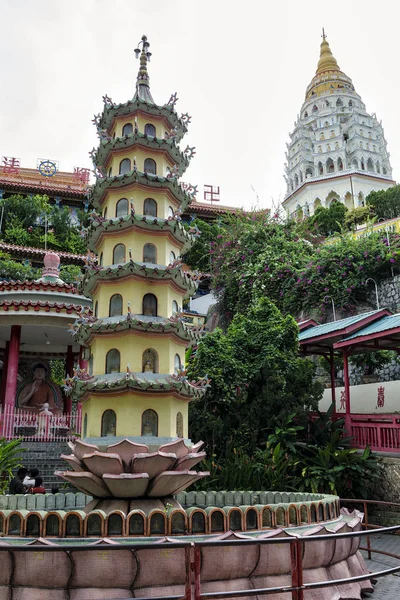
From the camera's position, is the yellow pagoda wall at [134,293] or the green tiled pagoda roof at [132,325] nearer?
the green tiled pagoda roof at [132,325]

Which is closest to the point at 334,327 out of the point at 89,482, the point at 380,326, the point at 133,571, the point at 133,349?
the point at 380,326

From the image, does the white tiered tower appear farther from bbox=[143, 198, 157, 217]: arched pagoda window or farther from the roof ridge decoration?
the roof ridge decoration

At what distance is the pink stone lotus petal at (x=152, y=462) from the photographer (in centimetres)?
766

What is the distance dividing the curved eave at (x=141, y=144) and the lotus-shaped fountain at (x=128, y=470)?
563 cm

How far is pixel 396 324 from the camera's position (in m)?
13.8

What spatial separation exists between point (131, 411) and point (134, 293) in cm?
205

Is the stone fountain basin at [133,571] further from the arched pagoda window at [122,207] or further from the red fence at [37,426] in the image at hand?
the red fence at [37,426]

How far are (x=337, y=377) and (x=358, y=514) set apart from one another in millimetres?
15031

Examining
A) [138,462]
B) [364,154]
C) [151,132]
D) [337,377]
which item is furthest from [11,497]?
[364,154]

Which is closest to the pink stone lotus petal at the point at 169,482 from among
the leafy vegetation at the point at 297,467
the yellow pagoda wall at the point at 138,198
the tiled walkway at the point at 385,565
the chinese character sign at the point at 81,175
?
the tiled walkway at the point at 385,565

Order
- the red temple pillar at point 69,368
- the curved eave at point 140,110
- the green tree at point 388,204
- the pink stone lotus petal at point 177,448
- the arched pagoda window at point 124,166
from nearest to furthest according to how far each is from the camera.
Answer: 1. the pink stone lotus petal at point 177,448
2. the arched pagoda window at point 124,166
3. the curved eave at point 140,110
4. the red temple pillar at point 69,368
5. the green tree at point 388,204

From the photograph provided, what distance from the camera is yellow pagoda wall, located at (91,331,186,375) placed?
907 centimetres

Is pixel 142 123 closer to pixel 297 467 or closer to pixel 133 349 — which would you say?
pixel 133 349

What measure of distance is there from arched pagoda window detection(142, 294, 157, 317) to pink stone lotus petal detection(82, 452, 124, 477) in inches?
105
